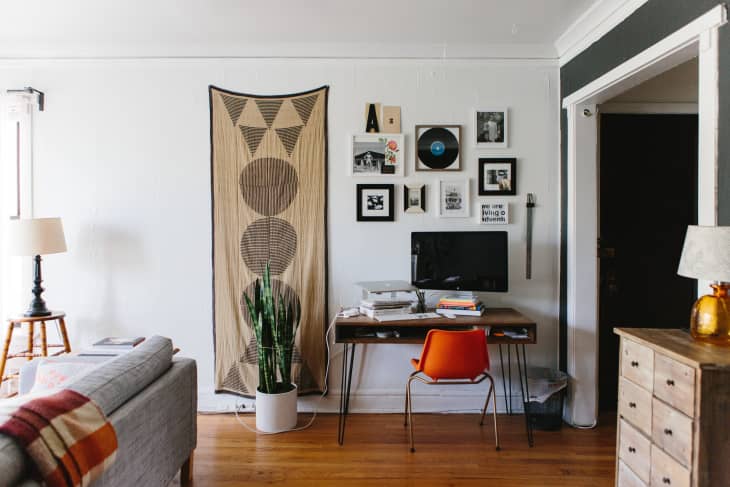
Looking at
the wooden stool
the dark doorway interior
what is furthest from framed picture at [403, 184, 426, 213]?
the wooden stool

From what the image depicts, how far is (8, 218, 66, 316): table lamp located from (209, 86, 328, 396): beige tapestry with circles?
1.02 metres

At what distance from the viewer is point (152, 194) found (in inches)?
138

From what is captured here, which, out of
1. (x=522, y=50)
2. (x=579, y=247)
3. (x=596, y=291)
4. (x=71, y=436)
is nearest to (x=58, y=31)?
(x=71, y=436)

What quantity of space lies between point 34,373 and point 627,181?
3.94m

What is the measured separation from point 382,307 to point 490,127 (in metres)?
1.55

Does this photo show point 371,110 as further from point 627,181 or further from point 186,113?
point 627,181

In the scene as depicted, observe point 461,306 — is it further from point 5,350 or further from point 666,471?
point 5,350

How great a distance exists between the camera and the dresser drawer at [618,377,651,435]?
6.08 ft

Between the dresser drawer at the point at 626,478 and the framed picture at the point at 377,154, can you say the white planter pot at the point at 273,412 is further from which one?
the dresser drawer at the point at 626,478

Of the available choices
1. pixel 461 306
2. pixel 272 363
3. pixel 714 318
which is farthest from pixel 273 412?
pixel 714 318

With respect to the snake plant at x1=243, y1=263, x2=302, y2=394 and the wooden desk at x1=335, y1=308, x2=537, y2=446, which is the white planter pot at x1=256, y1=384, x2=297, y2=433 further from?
the wooden desk at x1=335, y1=308, x2=537, y2=446

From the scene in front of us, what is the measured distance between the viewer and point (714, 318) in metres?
1.74

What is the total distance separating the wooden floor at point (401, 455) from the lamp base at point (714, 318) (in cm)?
122

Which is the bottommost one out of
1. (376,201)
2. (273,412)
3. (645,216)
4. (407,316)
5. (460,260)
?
(273,412)
